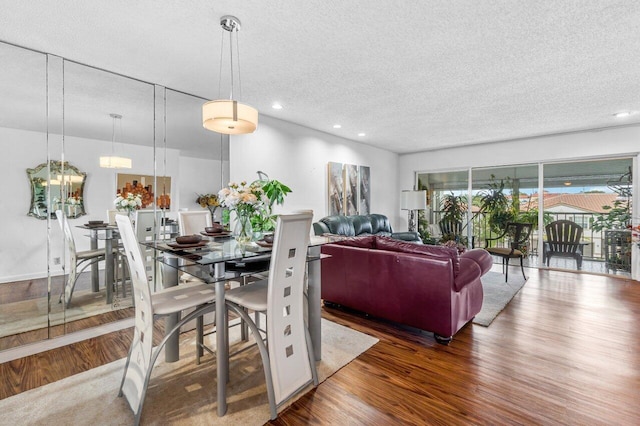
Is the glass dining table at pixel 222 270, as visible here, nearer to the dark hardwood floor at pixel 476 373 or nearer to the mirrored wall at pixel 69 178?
the dark hardwood floor at pixel 476 373

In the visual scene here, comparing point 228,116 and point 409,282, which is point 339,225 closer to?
point 409,282

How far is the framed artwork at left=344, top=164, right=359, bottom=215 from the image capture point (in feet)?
19.1

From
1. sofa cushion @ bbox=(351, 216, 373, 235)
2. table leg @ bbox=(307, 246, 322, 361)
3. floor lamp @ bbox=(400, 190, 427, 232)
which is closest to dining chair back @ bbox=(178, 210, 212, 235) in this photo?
table leg @ bbox=(307, 246, 322, 361)

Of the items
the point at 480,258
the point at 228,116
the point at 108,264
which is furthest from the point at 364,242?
the point at 108,264

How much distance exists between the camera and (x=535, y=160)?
→ 5707mm

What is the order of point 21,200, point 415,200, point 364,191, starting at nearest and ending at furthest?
point 21,200, point 364,191, point 415,200

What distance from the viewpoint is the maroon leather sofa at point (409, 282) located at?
8.21 ft

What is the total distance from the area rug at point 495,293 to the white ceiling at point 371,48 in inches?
99.3

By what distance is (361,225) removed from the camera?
5.51 metres

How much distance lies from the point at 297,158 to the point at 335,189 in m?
1.07

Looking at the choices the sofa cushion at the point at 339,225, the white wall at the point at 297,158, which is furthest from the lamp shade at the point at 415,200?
the sofa cushion at the point at 339,225

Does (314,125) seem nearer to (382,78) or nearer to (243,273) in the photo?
(382,78)

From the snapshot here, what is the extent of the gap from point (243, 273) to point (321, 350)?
1116 millimetres

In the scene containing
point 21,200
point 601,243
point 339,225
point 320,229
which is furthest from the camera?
point 601,243
